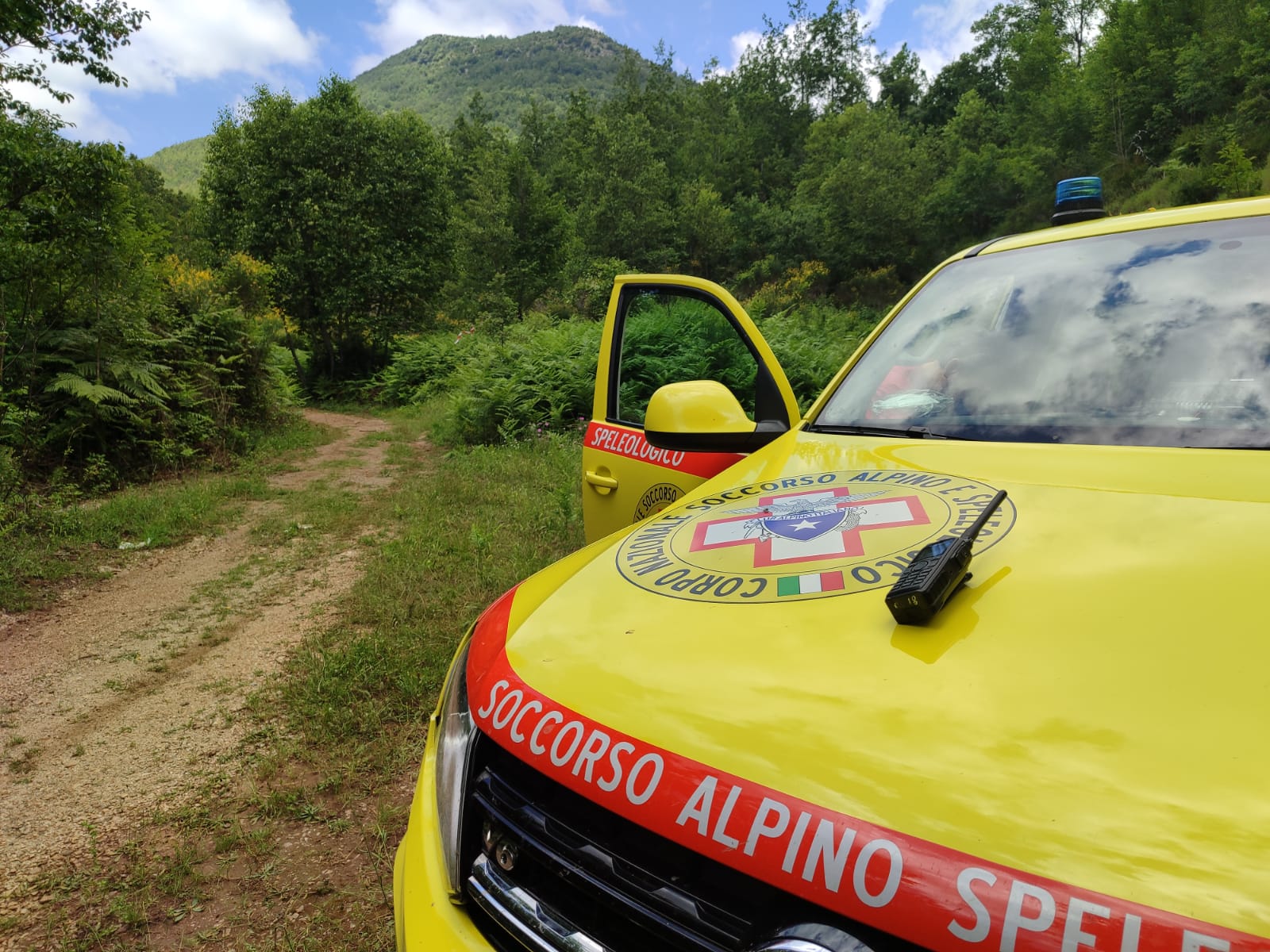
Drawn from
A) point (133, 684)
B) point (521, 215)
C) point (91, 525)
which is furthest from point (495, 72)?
point (133, 684)

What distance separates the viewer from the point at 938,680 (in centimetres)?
102

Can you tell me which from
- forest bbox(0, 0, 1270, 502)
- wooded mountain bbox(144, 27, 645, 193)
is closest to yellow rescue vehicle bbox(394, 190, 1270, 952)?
forest bbox(0, 0, 1270, 502)

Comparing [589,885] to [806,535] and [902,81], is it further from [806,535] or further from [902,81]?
[902,81]

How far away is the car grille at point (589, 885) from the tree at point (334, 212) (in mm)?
22600

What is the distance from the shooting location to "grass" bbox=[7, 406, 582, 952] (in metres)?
2.38

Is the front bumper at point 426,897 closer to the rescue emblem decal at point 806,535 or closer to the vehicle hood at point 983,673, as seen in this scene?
the vehicle hood at point 983,673

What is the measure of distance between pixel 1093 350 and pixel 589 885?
5.48ft

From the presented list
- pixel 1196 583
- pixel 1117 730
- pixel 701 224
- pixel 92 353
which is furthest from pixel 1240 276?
pixel 701 224

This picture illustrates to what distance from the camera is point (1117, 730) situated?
0.88 m

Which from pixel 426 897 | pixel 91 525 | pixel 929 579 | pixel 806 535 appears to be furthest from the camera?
pixel 91 525

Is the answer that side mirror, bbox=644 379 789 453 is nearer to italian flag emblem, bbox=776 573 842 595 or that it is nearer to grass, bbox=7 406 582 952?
italian flag emblem, bbox=776 573 842 595

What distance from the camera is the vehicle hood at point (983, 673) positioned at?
0.77 metres

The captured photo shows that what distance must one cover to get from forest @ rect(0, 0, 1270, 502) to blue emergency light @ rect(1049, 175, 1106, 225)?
7.69 metres

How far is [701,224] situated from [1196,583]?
4728cm
